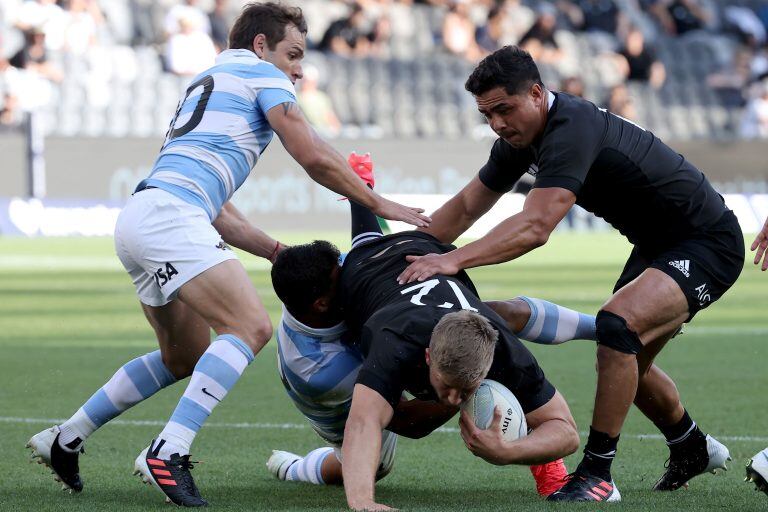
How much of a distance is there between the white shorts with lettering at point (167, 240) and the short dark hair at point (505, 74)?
1314mm

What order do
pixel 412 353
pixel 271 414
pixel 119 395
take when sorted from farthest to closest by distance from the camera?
pixel 271 414 < pixel 119 395 < pixel 412 353

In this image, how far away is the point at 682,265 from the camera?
6078 millimetres

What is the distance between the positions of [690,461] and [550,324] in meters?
0.89

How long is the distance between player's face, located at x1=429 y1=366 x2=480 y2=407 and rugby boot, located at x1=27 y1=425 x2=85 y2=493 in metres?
1.72

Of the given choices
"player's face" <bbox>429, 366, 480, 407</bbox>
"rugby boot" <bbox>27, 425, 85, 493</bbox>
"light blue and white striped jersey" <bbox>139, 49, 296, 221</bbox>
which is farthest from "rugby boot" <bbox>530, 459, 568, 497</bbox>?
"rugby boot" <bbox>27, 425, 85, 493</bbox>

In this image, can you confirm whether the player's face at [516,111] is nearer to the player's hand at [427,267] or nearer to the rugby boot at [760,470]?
the player's hand at [427,267]

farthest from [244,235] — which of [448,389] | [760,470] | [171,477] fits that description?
[760,470]

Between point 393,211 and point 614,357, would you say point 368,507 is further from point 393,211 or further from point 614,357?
point 393,211

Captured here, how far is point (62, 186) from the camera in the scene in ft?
69.0

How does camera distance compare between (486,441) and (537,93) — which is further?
(537,93)

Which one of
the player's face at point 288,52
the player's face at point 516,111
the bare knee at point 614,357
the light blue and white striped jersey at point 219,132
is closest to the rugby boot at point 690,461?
the bare knee at point 614,357

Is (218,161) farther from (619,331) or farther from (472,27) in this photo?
(472,27)

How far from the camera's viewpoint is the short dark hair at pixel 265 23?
21.1 feet

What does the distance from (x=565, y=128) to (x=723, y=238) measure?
919 millimetres
